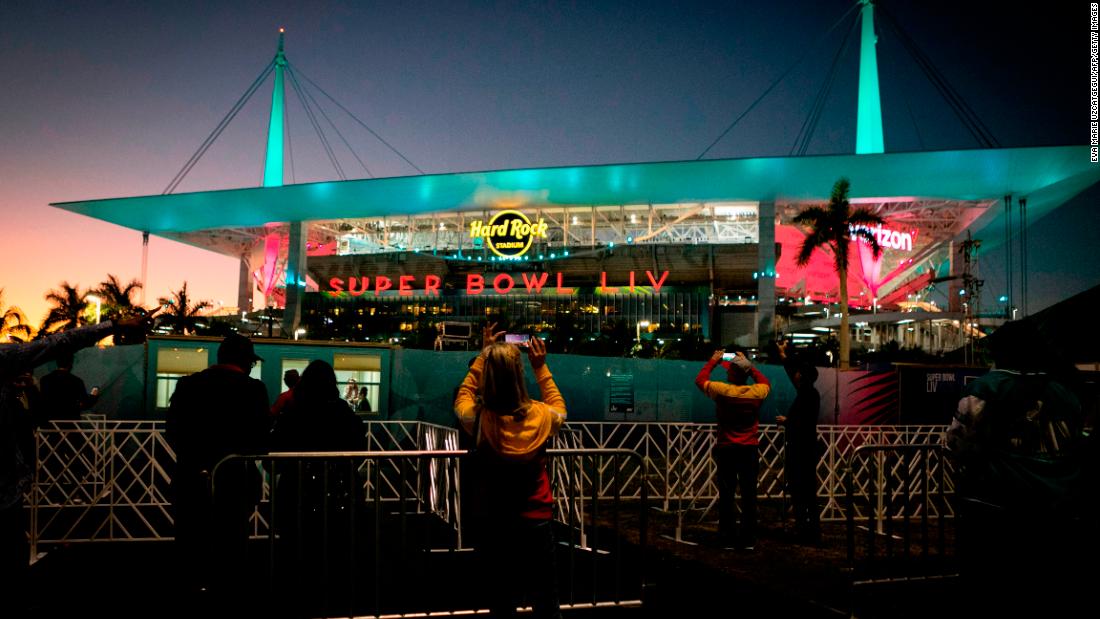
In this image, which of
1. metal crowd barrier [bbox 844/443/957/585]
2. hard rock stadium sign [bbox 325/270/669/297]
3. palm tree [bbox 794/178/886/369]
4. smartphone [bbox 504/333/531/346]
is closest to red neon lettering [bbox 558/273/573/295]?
hard rock stadium sign [bbox 325/270/669/297]

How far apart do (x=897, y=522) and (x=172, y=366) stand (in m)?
12.7

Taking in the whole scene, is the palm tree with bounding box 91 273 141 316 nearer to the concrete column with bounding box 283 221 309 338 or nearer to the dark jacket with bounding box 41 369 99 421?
the concrete column with bounding box 283 221 309 338

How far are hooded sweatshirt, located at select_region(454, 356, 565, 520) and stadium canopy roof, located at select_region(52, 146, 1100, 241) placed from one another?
86.0 ft

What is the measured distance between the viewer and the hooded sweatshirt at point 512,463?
3.91 meters

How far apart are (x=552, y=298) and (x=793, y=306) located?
12480 mm

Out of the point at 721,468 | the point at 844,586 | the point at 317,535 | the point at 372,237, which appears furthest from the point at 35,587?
the point at 372,237

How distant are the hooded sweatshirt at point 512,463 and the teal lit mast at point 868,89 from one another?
122 ft

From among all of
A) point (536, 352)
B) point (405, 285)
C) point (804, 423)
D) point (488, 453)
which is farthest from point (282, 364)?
point (405, 285)

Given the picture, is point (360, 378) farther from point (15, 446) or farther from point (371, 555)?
point (15, 446)

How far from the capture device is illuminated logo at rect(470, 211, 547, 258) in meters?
36.9

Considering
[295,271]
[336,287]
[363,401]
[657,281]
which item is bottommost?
[363,401]

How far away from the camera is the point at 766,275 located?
3309cm

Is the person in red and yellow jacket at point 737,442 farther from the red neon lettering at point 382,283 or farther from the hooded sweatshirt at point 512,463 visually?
the red neon lettering at point 382,283

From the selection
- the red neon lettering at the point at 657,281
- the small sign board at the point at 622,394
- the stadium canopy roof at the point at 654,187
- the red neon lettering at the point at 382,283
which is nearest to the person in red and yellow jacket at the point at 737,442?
the small sign board at the point at 622,394
